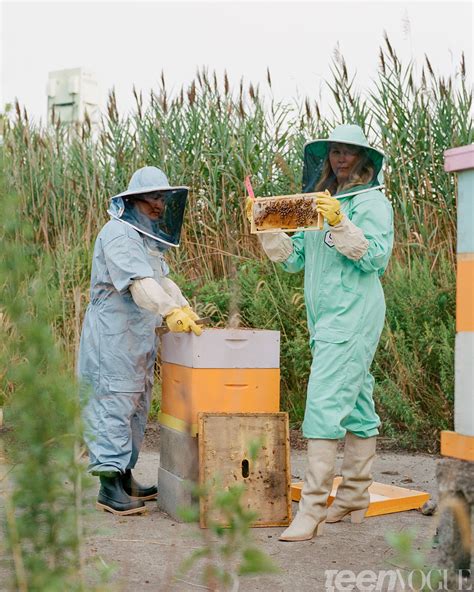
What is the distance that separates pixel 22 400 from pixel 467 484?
126cm

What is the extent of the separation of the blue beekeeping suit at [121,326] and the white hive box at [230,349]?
27 cm

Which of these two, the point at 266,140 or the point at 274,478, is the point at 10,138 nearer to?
the point at 266,140

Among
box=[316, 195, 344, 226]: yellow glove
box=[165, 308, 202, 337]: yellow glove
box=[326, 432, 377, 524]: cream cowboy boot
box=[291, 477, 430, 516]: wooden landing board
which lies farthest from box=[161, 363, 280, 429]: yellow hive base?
box=[316, 195, 344, 226]: yellow glove

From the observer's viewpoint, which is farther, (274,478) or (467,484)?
(274,478)

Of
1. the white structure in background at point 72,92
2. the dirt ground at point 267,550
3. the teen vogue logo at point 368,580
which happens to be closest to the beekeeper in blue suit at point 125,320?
the dirt ground at point 267,550

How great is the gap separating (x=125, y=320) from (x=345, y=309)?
3.61ft

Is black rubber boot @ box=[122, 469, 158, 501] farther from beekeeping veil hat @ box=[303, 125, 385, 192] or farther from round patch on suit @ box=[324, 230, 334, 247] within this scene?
beekeeping veil hat @ box=[303, 125, 385, 192]

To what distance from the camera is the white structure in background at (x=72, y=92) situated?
481 inches

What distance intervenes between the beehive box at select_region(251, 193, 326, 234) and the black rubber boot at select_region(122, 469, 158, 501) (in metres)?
1.45

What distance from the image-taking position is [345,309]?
156 inches

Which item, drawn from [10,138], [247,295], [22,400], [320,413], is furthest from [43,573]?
[10,138]

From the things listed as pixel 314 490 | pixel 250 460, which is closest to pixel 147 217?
pixel 250 460

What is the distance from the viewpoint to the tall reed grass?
6418 millimetres

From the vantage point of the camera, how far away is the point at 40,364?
1842mm
